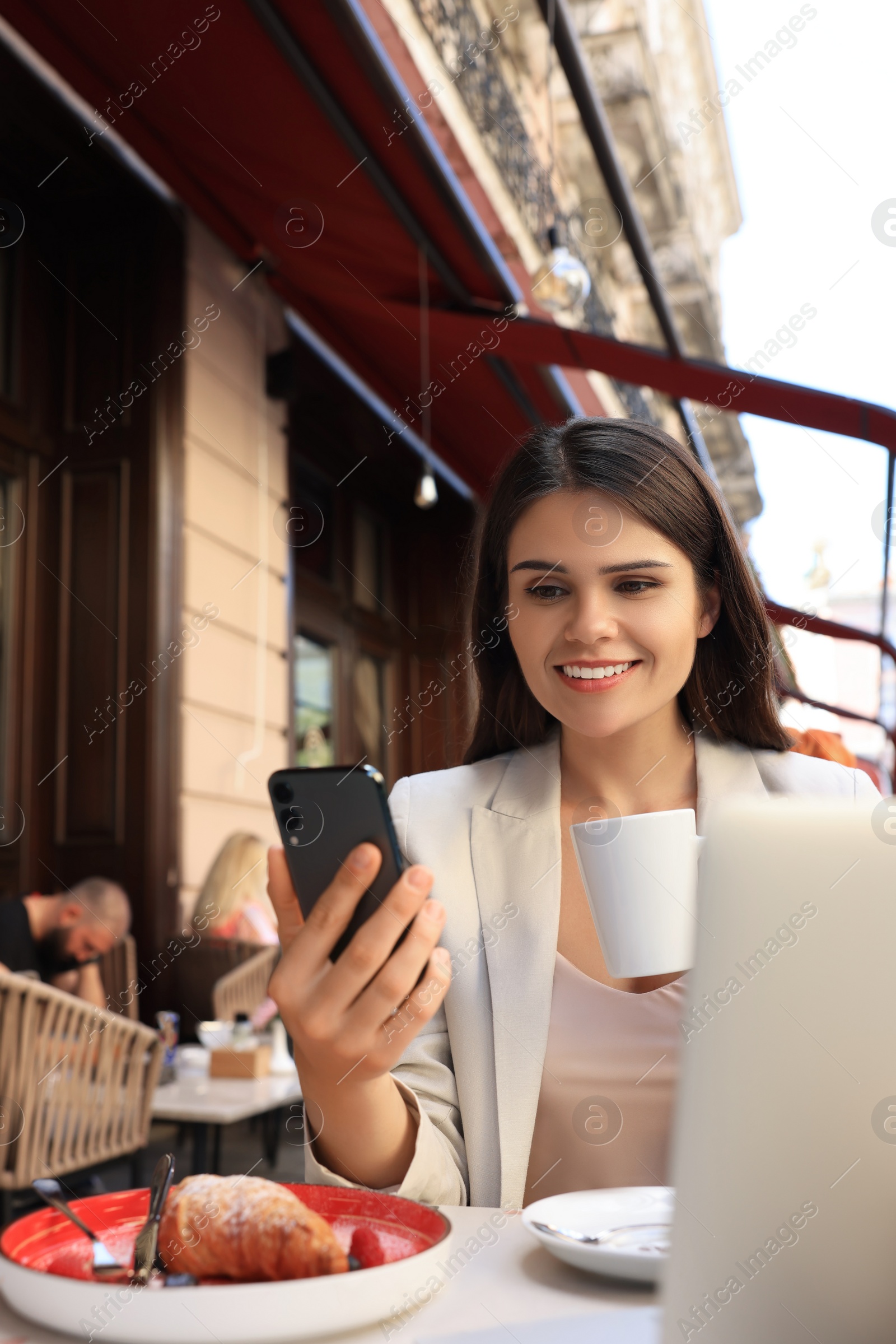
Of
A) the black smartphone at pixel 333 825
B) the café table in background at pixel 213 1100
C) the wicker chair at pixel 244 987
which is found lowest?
the café table in background at pixel 213 1100

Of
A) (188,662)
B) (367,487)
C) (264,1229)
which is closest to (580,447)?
(264,1229)

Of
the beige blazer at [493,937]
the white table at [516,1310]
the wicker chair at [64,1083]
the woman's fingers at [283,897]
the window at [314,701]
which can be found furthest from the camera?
the window at [314,701]

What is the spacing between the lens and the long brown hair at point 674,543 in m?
1.44

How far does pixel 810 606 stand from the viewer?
3.17 meters

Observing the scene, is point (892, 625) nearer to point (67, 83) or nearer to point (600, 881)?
point (67, 83)

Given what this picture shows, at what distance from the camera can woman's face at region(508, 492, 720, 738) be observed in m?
1.34

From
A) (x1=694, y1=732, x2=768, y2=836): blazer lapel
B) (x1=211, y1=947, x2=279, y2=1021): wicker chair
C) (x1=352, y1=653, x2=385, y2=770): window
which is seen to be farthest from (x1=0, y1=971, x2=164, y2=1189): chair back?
(x1=352, y1=653, x2=385, y2=770): window

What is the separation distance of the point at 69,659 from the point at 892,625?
4586 millimetres

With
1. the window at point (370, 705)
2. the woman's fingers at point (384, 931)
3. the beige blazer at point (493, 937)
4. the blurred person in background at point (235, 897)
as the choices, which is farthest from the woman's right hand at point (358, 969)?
the window at point (370, 705)

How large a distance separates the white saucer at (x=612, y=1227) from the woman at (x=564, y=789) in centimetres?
21

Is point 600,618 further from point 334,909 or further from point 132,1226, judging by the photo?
point 132,1226

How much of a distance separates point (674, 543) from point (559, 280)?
3.34m

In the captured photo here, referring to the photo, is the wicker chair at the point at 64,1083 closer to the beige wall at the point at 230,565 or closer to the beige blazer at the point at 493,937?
the beige blazer at the point at 493,937

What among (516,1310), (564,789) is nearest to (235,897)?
(564,789)
